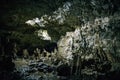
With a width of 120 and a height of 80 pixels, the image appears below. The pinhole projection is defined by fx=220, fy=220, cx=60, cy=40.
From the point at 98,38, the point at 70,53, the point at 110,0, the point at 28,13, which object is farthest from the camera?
the point at 70,53

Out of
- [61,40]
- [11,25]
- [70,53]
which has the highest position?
[11,25]

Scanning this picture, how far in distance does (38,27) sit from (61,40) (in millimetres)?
932

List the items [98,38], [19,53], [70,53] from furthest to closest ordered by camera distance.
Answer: [19,53], [70,53], [98,38]

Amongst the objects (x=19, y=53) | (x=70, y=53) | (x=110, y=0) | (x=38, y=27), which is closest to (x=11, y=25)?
(x=38, y=27)

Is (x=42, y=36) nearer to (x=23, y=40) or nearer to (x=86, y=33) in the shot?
(x=23, y=40)

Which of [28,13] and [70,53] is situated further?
[70,53]

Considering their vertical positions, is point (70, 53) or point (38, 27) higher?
point (38, 27)

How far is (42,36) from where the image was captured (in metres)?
7.20

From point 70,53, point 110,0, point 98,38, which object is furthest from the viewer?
point 70,53

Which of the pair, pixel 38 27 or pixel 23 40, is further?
pixel 23 40

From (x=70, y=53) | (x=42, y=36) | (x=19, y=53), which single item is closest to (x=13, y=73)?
(x=19, y=53)

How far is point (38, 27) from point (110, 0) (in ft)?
7.85

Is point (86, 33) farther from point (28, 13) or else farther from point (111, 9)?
point (28, 13)

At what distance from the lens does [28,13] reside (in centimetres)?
620
